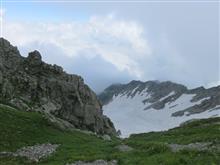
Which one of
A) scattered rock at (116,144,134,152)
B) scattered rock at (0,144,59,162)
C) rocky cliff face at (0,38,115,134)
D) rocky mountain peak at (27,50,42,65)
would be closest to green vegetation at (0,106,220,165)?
scattered rock at (116,144,134,152)

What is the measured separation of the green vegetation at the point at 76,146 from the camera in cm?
3894

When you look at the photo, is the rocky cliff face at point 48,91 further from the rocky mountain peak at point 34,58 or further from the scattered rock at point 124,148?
the scattered rock at point 124,148

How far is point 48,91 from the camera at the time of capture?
97.4 meters

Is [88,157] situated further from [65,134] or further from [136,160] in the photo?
[65,134]

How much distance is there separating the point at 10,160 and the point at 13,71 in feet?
174

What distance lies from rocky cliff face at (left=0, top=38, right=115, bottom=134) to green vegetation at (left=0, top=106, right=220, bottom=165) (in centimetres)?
1820

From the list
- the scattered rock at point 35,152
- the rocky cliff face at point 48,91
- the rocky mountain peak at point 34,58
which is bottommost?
the scattered rock at point 35,152

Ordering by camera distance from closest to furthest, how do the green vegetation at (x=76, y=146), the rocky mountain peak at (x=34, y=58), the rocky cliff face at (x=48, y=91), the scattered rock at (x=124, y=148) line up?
the green vegetation at (x=76, y=146) → the scattered rock at (x=124, y=148) → the rocky cliff face at (x=48, y=91) → the rocky mountain peak at (x=34, y=58)

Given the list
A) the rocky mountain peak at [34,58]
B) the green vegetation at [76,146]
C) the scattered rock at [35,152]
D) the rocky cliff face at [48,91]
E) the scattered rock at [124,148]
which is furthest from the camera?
the rocky mountain peak at [34,58]

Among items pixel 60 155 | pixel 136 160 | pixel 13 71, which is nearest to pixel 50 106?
pixel 13 71

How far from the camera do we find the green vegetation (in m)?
38.9

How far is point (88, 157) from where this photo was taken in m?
44.8

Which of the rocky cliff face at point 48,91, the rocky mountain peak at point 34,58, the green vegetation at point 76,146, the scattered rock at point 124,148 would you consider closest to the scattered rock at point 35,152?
the green vegetation at point 76,146

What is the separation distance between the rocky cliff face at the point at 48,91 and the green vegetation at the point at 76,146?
18.2 metres
